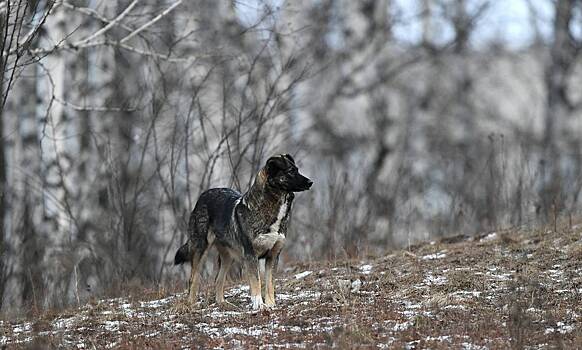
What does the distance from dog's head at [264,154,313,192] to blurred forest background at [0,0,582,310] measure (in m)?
2.46

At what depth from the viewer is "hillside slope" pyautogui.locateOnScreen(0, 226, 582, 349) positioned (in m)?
8.30

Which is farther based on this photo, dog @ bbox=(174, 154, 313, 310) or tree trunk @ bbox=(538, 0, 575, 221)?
tree trunk @ bbox=(538, 0, 575, 221)

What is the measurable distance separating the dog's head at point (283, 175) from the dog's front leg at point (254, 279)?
0.77 metres

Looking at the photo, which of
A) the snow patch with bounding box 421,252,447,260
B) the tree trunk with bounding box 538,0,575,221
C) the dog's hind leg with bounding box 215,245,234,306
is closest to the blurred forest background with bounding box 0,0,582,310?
the tree trunk with bounding box 538,0,575,221

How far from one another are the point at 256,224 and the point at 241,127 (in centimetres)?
649

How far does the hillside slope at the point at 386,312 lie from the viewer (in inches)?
327

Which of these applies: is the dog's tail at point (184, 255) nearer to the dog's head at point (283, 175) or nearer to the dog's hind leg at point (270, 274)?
the dog's hind leg at point (270, 274)

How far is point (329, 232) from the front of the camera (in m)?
16.0

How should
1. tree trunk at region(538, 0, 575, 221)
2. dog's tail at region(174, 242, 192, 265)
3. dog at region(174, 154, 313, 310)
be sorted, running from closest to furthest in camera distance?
dog at region(174, 154, 313, 310), dog's tail at region(174, 242, 192, 265), tree trunk at region(538, 0, 575, 221)

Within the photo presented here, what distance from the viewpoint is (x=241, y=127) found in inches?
643

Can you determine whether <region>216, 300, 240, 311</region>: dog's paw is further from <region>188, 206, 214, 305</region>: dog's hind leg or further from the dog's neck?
the dog's neck

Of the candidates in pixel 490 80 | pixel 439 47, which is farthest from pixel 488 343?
pixel 490 80

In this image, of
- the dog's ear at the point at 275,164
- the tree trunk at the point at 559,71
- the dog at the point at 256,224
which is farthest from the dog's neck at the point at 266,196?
the tree trunk at the point at 559,71

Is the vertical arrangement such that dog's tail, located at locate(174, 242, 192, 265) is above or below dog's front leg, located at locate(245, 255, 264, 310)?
above
